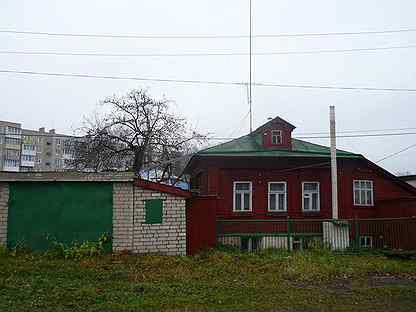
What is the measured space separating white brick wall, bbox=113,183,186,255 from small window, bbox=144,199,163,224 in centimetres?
10

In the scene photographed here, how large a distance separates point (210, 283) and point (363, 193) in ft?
50.7

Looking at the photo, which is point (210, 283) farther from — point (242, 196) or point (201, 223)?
point (242, 196)

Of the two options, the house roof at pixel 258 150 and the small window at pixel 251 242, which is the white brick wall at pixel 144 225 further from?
the house roof at pixel 258 150

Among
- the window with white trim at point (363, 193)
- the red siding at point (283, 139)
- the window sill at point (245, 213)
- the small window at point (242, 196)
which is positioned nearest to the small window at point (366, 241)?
the window with white trim at point (363, 193)

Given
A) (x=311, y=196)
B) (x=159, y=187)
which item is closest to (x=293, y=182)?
(x=311, y=196)

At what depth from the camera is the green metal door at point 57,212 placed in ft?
46.4

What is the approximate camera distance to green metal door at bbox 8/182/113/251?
14.1 metres

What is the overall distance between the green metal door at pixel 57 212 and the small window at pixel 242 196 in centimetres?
910

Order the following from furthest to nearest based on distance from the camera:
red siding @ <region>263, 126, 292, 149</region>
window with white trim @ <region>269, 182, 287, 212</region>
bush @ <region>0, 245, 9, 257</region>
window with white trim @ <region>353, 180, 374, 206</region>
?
1. window with white trim @ <region>353, 180, 374, 206</region>
2. red siding @ <region>263, 126, 292, 149</region>
3. window with white trim @ <region>269, 182, 287, 212</region>
4. bush @ <region>0, 245, 9, 257</region>

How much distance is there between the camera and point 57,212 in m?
14.3

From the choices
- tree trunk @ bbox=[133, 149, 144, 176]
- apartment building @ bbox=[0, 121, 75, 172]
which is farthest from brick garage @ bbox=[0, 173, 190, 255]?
apartment building @ bbox=[0, 121, 75, 172]

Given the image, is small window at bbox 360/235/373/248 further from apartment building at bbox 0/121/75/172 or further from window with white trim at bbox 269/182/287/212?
apartment building at bbox 0/121/75/172

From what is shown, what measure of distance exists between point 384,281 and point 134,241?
299 inches

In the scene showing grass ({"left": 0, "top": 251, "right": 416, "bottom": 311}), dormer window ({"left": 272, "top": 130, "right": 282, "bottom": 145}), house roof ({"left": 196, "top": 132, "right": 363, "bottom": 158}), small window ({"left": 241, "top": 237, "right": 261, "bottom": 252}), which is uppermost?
dormer window ({"left": 272, "top": 130, "right": 282, "bottom": 145})
